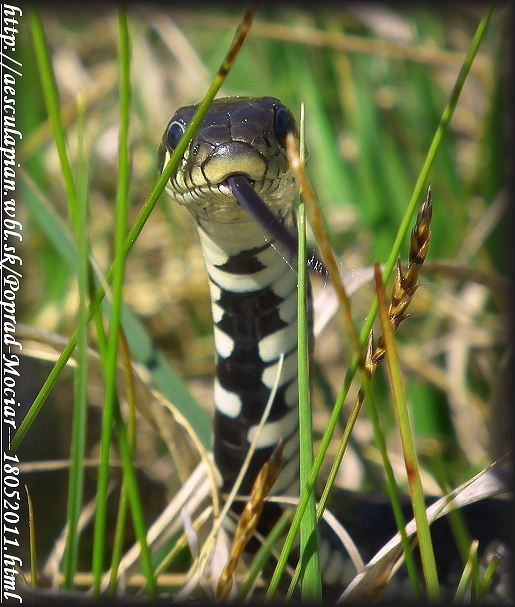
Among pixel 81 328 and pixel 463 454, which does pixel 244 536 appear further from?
pixel 463 454

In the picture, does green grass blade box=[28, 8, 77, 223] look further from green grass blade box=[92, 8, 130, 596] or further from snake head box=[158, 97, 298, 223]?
snake head box=[158, 97, 298, 223]

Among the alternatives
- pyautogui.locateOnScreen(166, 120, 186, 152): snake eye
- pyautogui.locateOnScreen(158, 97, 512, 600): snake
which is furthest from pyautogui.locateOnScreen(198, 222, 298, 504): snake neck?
pyautogui.locateOnScreen(166, 120, 186, 152): snake eye

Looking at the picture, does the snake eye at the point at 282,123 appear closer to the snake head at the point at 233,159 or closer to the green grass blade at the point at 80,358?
the snake head at the point at 233,159

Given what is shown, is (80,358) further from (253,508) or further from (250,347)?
(250,347)

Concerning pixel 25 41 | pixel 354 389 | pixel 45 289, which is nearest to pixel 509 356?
pixel 354 389

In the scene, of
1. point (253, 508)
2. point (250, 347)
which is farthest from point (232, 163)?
point (253, 508)

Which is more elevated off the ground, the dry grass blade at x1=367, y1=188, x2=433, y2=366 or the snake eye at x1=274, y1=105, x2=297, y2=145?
the snake eye at x1=274, y1=105, x2=297, y2=145

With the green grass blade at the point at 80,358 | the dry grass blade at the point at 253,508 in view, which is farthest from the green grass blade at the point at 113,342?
the dry grass blade at the point at 253,508
